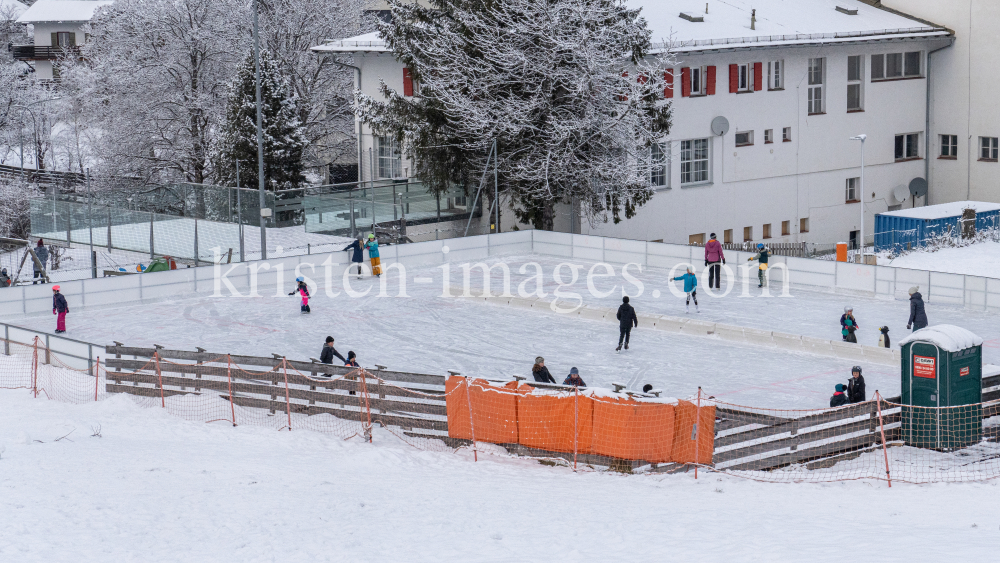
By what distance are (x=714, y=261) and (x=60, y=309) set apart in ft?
46.7

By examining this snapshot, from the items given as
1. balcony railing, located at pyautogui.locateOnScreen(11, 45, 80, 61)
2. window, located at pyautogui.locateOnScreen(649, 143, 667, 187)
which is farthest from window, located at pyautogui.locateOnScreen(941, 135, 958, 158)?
balcony railing, located at pyautogui.locateOnScreen(11, 45, 80, 61)

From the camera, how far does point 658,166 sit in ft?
122

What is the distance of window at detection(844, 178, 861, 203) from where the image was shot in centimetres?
4583

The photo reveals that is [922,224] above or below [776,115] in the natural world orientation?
below

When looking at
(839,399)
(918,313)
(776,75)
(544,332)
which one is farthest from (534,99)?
(839,399)

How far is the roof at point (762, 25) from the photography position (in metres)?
40.0

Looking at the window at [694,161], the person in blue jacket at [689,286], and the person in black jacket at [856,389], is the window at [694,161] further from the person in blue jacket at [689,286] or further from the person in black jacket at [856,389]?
the person in black jacket at [856,389]

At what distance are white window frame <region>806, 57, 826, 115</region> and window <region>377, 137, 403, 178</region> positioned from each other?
15215 millimetres

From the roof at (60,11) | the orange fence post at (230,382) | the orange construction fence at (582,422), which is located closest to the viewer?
the orange construction fence at (582,422)

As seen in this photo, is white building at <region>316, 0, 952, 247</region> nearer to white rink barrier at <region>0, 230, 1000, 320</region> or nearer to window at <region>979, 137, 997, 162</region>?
window at <region>979, 137, 997, 162</region>

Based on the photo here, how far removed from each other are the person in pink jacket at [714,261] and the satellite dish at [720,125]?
44.0 ft

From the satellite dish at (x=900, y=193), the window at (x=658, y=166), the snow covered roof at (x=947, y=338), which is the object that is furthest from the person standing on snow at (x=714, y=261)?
the satellite dish at (x=900, y=193)

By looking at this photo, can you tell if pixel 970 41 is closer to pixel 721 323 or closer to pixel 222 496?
pixel 721 323

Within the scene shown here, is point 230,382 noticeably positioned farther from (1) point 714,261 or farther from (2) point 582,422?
(1) point 714,261
